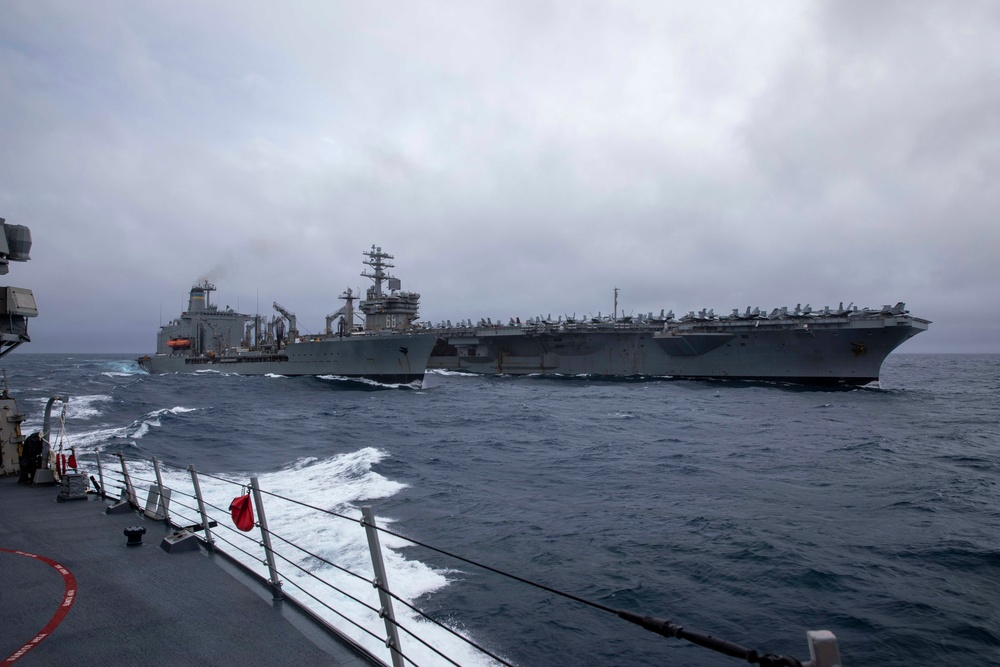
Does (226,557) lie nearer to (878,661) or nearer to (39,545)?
(39,545)

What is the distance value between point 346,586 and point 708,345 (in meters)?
34.6

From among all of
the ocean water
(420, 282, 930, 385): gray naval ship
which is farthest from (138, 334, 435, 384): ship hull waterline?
the ocean water

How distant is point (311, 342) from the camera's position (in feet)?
135

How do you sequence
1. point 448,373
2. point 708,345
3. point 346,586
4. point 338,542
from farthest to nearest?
point 448,373
point 708,345
point 338,542
point 346,586

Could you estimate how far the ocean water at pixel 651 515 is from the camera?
603 cm

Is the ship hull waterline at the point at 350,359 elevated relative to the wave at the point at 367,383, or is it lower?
elevated

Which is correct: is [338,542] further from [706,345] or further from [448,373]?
[448,373]

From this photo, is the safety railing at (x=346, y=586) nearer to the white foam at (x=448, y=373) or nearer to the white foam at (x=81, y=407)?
the white foam at (x=81, y=407)

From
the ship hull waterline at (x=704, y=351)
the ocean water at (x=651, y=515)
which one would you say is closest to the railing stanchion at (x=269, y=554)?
the ocean water at (x=651, y=515)

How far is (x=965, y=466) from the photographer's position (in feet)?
44.1

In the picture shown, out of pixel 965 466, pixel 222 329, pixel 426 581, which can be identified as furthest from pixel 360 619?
pixel 222 329

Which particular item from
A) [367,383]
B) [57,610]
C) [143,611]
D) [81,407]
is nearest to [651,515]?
[143,611]

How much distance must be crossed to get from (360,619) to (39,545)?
2940 mm

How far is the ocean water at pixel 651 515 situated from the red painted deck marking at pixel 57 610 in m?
2.84
